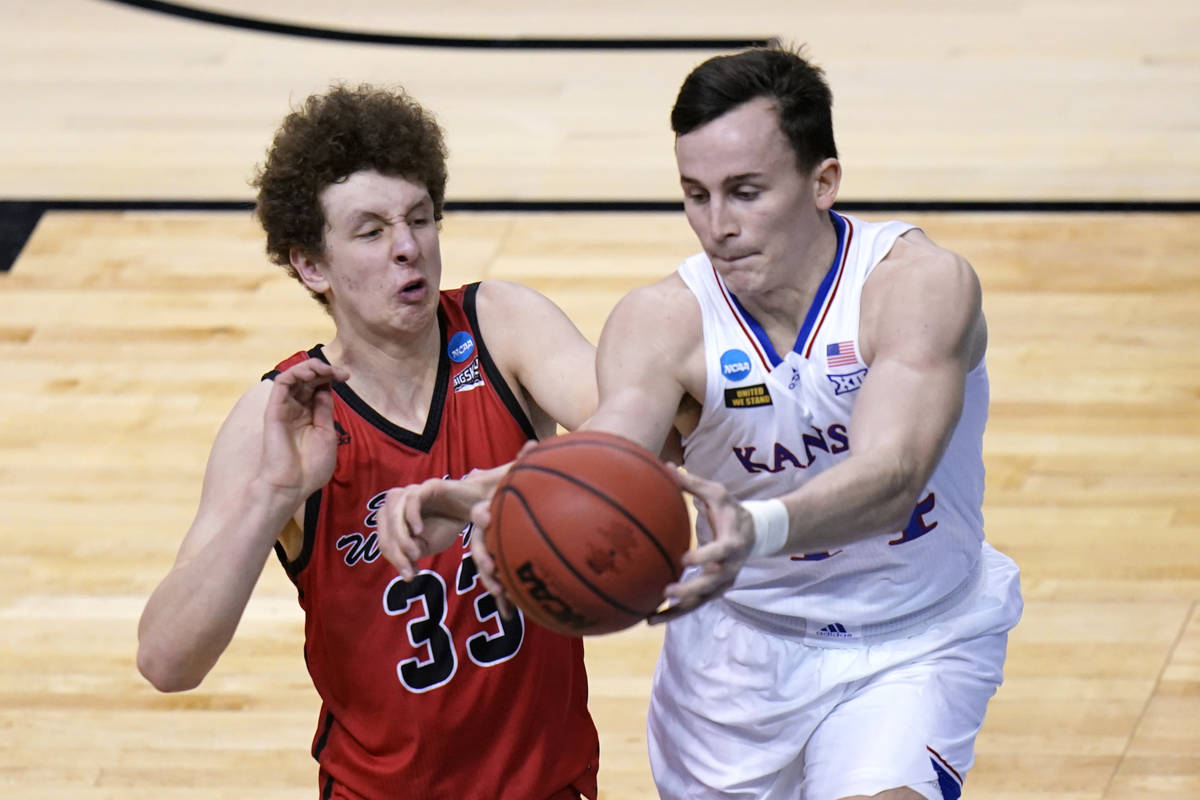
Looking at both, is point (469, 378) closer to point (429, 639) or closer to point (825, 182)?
point (429, 639)

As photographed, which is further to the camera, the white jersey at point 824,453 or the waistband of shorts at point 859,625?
the waistband of shorts at point 859,625

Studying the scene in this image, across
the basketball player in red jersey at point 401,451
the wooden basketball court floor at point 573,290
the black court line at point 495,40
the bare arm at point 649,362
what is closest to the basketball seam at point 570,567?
the bare arm at point 649,362

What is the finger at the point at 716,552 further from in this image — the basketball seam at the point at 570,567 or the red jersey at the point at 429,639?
the red jersey at the point at 429,639

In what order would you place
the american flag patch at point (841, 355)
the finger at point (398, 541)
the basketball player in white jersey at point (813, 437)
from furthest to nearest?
1. the american flag patch at point (841, 355)
2. the basketball player in white jersey at point (813, 437)
3. the finger at point (398, 541)

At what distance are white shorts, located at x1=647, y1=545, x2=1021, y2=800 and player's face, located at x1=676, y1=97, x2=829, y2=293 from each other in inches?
33.4

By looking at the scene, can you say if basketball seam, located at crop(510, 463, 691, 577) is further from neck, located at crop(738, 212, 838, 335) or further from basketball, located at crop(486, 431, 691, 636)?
neck, located at crop(738, 212, 838, 335)

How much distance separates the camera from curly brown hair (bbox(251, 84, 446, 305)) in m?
3.43

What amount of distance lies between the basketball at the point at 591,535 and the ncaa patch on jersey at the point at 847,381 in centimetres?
59

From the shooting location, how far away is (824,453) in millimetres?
3355

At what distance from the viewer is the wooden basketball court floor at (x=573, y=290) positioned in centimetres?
484

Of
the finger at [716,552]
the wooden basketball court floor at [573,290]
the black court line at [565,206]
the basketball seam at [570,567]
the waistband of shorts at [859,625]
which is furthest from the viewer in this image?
the black court line at [565,206]

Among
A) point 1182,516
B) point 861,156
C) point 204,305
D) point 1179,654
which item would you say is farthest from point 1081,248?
point 204,305

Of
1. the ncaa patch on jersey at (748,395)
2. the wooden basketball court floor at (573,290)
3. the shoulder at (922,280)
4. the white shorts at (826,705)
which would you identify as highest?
the shoulder at (922,280)

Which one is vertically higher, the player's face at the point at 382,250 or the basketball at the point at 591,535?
the player's face at the point at 382,250
